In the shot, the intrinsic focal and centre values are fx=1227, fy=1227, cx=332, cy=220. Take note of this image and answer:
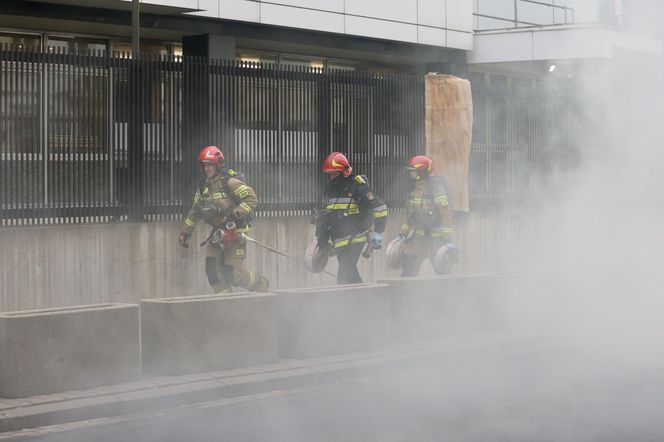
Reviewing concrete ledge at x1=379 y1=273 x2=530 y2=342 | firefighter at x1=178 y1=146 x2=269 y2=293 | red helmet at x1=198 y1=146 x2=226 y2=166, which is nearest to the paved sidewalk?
concrete ledge at x1=379 y1=273 x2=530 y2=342

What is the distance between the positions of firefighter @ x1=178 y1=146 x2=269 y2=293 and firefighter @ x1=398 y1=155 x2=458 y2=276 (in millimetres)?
2139

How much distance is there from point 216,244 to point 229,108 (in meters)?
2.60

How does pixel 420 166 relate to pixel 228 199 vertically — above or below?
above

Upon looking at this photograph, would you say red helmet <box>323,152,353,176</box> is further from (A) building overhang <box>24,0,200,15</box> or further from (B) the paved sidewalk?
(A) building overhang <box>24,0,200,15</box>

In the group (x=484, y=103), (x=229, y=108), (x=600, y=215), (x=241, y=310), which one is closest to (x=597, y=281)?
(x=600, y=215)

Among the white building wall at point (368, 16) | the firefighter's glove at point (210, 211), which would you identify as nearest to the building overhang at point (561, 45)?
the white building wall at point (368, 16)

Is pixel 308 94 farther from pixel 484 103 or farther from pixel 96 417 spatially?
pixel 96 417

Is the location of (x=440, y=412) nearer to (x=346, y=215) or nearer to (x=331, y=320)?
(x=331, y=320)

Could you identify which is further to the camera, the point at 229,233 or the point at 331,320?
the point at 229,233

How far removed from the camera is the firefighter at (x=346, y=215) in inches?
468

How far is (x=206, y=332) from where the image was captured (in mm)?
9086

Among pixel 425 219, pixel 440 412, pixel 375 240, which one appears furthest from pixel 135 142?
pixel 440 412

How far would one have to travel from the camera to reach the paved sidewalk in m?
7.73

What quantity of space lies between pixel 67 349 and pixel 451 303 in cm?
430
